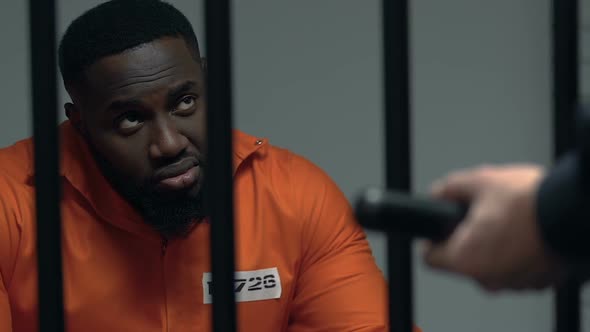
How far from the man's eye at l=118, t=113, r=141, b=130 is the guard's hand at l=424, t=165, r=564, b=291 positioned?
3.49ft

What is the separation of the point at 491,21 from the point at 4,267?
78.2 inches

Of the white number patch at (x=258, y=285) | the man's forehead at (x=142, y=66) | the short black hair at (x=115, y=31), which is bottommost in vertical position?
the white number patch at (x=258, y=285)

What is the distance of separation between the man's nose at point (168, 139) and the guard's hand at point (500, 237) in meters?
1.00

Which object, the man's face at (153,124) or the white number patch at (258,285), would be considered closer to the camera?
the man's face at (153,124)

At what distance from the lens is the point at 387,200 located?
41cm

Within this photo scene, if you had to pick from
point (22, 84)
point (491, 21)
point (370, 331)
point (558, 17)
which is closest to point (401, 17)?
point (558, 17)

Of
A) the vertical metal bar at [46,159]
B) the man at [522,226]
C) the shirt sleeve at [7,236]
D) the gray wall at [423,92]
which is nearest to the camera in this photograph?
the man at [522,226]

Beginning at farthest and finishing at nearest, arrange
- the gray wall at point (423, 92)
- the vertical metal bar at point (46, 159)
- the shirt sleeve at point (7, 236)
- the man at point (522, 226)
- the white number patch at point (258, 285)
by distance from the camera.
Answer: the gray wall at point (423, 92), the white number patch at point (258, 285), the shirt sleeve at point (7, 236), the vertical metal bar at point (46, 159), the man at point (522, 226)

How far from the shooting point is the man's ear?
1.55 meters

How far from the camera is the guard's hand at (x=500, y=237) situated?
0.40 m

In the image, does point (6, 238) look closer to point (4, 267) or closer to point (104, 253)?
point (4, 267)

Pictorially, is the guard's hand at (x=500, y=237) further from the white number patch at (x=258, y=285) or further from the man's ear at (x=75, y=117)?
the man's ear at (x=75, y=117)

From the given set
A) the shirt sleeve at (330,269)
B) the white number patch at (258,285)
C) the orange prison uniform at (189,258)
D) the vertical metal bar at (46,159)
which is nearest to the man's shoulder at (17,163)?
the orange prison uniform at (189,258)

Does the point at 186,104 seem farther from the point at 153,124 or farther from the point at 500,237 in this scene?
the point at 500,237
